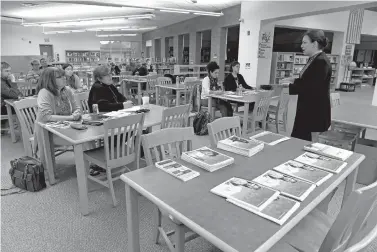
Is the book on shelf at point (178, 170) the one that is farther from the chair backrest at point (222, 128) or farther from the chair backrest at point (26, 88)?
the chair backrest at point (26, 88)

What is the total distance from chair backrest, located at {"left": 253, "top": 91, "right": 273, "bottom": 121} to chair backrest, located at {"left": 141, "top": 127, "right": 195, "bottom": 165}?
7.95ft

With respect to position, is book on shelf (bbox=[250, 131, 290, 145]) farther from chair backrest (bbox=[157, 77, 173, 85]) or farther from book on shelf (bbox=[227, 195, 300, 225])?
chair backrest (bbox=[157, 77, 173, 85])

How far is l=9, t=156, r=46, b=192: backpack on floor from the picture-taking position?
2.87 m

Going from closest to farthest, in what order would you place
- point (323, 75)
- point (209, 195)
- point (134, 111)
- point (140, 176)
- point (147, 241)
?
point (209, 195)
point (140, 176)
point (147, 241)
point (323, 75)
point (134, 111)

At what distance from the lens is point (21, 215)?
251 centimetres

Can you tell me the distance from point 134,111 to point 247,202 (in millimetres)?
2237

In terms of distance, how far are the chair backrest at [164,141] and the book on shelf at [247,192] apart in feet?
2.01

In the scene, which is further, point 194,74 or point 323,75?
point 194,74

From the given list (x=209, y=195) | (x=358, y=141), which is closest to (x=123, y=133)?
(x=209, y=195)

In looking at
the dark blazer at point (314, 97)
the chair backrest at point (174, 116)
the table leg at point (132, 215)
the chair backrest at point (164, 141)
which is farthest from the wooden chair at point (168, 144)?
the dark blazer at point (314, 97)

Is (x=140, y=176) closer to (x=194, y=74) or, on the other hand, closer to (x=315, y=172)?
(x=315, y=172)

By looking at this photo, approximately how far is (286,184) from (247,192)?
0.24 metres

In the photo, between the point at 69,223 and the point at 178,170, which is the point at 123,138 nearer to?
the point at 69,223

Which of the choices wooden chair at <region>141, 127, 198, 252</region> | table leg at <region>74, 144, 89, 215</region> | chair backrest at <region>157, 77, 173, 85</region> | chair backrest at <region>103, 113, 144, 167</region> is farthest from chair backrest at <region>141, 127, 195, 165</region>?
chair backrest at <region>157, 77, 173, 85</region>
